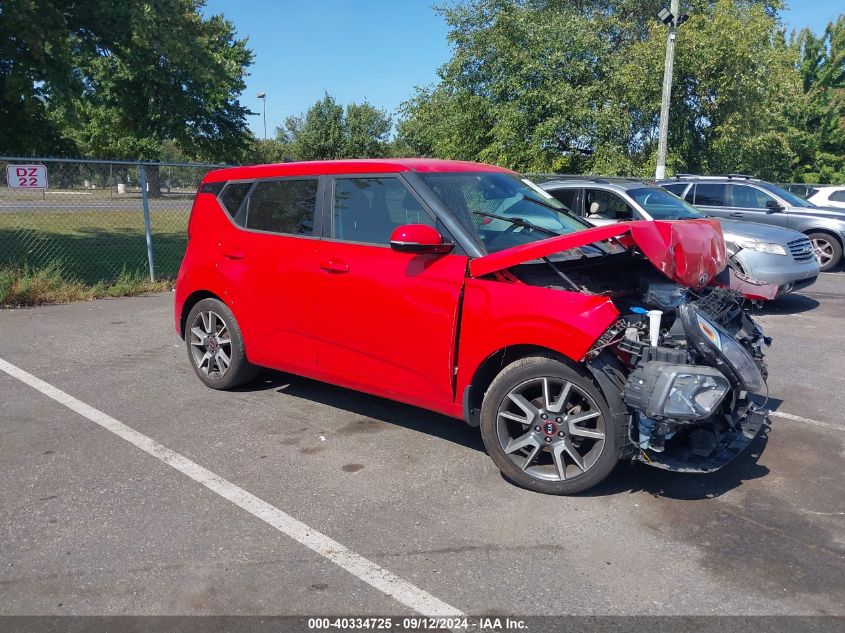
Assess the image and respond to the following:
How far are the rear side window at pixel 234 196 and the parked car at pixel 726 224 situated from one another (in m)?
4.50

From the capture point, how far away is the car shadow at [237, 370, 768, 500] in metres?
4.14

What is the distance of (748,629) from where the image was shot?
284cm

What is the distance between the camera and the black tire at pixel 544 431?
3.80m

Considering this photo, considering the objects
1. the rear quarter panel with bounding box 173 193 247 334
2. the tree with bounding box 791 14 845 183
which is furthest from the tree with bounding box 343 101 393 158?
the rear quarter panel with bounding box 173 193 247 334

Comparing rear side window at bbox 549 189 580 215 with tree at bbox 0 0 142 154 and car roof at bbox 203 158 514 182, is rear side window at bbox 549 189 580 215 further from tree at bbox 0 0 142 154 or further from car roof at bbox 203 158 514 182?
tree at bbox 0 0 142 154

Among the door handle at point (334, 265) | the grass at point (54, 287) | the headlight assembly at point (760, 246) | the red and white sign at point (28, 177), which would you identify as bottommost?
the grass at point (54, 287)

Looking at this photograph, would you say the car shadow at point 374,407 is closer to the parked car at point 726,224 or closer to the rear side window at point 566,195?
the parked car at point 726,224

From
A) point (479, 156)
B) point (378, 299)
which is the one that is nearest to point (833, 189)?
point (479, 156)

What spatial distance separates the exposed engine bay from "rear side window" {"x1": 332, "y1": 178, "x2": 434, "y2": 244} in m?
0.88

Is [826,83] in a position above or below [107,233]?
above

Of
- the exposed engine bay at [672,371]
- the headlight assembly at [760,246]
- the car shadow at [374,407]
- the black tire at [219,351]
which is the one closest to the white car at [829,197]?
the headlight assembly at [760,246]

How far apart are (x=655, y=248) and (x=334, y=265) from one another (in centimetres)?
214

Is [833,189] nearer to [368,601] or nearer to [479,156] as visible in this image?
[479,156]

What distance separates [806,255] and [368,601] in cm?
861
